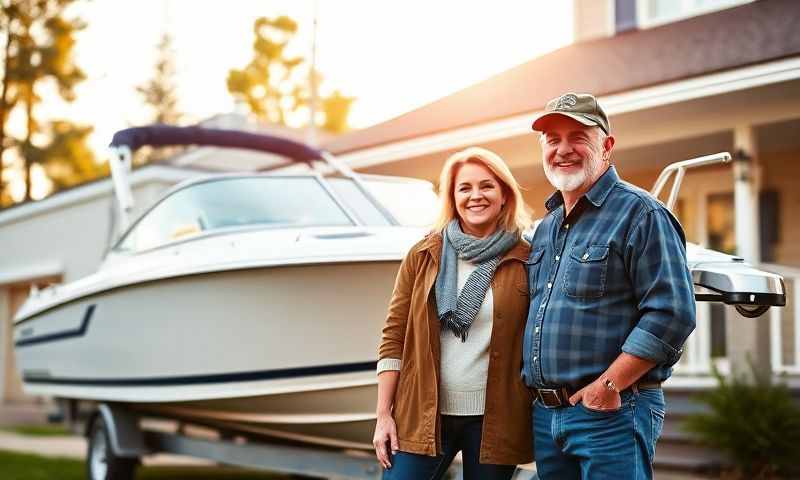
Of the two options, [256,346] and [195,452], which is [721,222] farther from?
[256,346]

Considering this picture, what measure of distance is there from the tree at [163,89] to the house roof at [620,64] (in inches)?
1515

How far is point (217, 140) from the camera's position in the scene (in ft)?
24.7

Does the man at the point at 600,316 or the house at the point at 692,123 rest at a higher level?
the house at the point at 692,123

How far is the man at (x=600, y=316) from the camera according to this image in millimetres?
2598

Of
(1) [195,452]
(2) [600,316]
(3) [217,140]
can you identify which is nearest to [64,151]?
(3) [217,140]

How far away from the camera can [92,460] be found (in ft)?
22.9

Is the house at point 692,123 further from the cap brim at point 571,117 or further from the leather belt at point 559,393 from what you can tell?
the leather belt at point 559,393

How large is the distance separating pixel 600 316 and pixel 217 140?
5.35m

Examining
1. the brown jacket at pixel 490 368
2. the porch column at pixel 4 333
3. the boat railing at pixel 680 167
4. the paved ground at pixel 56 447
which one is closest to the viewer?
the brown jacket at pixel 490 368

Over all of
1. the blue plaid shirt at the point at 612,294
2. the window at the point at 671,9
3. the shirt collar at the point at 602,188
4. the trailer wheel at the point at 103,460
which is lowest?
the trailer wheel at the point at 103,460

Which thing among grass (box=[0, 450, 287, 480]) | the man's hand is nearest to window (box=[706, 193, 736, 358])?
grass (box=[0, 450, 287, 480])

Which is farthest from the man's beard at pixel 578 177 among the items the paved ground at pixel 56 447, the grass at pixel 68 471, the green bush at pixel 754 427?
the paved ground at pixel 56 447

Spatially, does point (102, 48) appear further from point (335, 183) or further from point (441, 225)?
point (441, 225)

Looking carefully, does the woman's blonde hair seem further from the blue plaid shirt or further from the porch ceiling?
the porch ceiling
